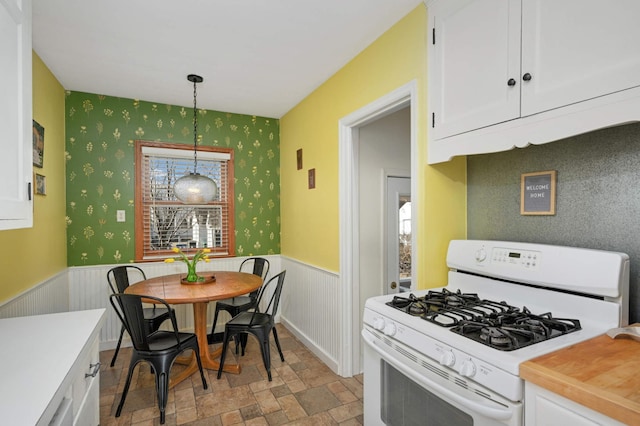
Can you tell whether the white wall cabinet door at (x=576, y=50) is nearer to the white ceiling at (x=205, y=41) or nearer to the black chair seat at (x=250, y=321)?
the white ceiling at (x=205, y=41)

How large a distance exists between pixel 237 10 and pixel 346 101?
3.48 feet

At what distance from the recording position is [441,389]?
121 cm

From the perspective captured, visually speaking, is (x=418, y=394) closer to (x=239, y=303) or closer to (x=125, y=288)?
(x=239, y=303)

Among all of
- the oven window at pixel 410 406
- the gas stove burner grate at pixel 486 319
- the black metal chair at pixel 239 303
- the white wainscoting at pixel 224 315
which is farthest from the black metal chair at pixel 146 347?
the gas stove burner grate at pixel 486 319

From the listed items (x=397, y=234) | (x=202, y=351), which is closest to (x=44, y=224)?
(x=202, y=351)

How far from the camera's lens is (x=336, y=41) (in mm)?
2367

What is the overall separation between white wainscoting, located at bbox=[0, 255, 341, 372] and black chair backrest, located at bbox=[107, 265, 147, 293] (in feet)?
0.24

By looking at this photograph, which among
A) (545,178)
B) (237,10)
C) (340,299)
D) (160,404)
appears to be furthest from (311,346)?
(237,10)

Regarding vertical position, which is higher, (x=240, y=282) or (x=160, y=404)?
(x=240, y=282)

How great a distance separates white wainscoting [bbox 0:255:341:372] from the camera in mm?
2850

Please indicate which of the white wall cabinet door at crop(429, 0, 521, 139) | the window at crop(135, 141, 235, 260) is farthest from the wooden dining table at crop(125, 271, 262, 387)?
the white wall cabinet door at crop(429, 0, 521, 139)

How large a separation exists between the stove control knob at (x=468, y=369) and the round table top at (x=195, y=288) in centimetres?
186

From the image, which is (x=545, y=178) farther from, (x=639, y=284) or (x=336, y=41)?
(x=336, y=41)

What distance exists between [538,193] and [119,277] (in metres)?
3.41
